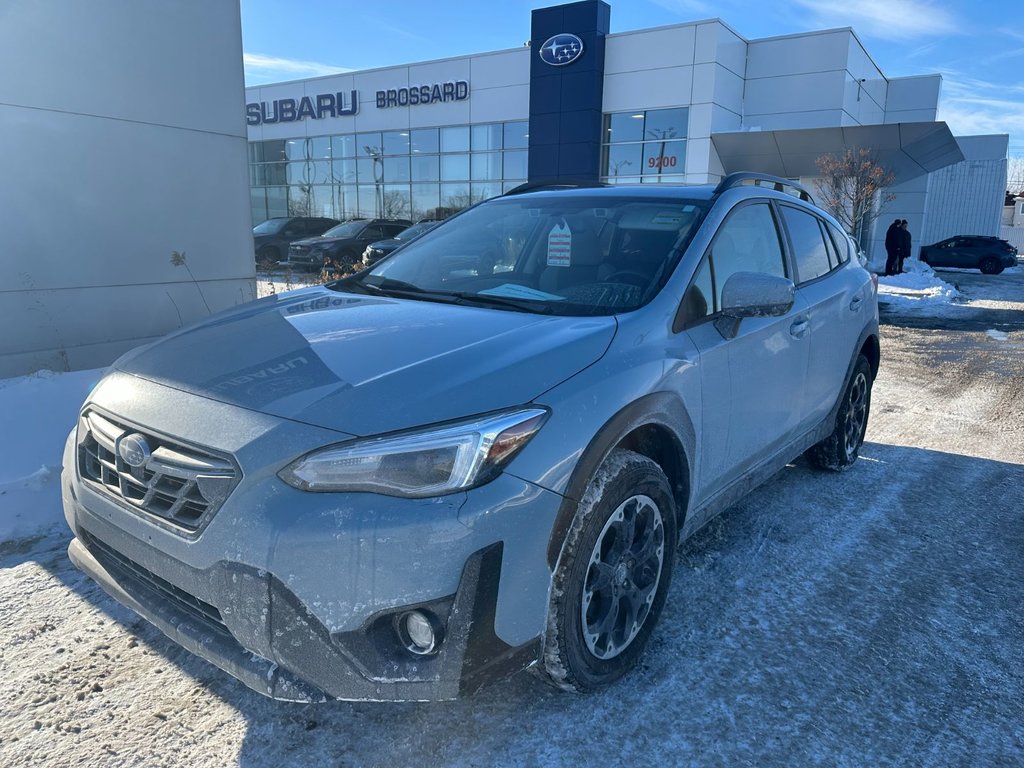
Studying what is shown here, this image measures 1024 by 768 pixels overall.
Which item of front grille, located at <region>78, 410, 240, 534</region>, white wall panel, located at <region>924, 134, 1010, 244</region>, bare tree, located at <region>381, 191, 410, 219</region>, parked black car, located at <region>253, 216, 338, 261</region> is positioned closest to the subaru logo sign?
bare tree, located at <region>381, 191, 410, 219</region>

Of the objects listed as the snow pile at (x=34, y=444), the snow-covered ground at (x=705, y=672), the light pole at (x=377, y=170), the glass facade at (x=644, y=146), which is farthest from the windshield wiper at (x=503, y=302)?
the light pole at (x=377, y=170)

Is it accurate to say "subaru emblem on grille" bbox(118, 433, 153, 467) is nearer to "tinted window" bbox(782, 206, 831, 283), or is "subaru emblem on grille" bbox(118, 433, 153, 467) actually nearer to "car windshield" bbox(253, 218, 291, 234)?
"tinted window" bbox(782, 206, 831, 283)

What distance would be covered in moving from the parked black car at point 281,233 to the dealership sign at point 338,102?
27.7ft

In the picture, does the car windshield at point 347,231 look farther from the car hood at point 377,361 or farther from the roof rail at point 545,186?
the car hood at point 377,361

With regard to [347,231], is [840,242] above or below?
above

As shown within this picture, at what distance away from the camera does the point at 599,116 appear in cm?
2600

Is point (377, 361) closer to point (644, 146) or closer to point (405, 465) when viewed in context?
point (405, 465)

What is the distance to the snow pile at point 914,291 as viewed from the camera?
615 inches

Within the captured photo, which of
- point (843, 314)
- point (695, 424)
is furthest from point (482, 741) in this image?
point (843, 314)

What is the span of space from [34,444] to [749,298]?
13.1 feet

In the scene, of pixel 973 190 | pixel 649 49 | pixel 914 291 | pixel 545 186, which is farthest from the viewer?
pixel 973 190

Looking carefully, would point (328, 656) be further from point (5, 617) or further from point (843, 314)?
point (843, 314)

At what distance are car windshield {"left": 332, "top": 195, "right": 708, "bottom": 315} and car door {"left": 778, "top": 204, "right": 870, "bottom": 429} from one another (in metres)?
1.03

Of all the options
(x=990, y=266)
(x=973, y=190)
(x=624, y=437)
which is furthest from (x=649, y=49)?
(x=624, y=437)
